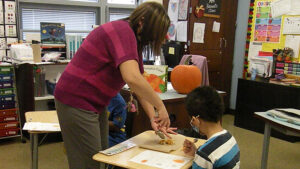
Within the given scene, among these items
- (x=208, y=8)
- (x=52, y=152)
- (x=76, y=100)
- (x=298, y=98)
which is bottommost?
(x=52, y=152)

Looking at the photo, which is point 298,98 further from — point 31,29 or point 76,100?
point 31,29

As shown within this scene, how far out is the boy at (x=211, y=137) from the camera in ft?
4.25

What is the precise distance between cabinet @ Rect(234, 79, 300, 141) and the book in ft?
8.03

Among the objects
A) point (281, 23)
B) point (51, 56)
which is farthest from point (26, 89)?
point (281, 23)

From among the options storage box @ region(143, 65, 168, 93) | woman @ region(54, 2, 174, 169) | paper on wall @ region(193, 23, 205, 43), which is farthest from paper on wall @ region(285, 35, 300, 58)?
woman @ region(54, 2, 174, 169)

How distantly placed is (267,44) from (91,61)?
3.46 meters

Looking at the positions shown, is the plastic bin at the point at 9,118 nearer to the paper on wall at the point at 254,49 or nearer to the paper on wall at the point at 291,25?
the paper on wall at the point at 254,49

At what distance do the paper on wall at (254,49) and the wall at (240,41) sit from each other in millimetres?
153

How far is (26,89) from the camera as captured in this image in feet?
11.0

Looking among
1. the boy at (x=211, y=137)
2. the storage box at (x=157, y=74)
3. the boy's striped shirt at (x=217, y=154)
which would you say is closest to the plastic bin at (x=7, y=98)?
the storage box at (x=157, y=74)

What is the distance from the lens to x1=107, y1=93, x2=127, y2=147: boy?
199 centimetres

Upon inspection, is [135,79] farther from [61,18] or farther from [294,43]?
[61,18]

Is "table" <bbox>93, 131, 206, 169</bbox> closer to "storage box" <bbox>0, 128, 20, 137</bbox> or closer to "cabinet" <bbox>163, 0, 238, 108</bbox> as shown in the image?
"storage box" <bbox>0, 128, 20, 137</bbox>

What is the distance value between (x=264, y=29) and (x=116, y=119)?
3087mm
